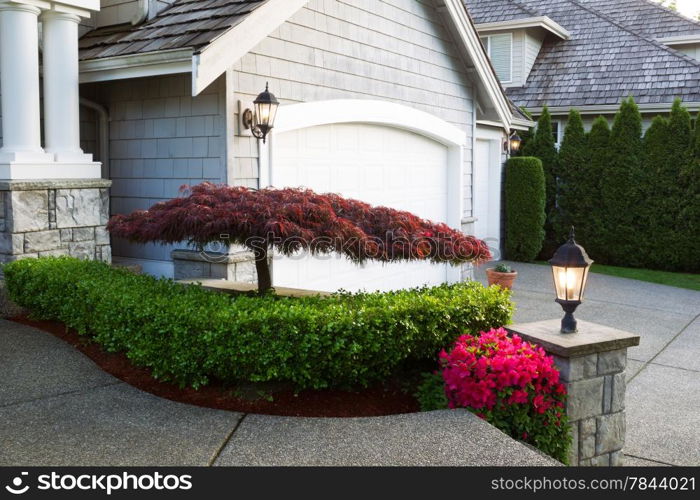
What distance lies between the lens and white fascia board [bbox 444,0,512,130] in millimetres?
10008

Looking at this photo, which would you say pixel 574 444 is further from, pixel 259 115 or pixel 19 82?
pixel 19 82

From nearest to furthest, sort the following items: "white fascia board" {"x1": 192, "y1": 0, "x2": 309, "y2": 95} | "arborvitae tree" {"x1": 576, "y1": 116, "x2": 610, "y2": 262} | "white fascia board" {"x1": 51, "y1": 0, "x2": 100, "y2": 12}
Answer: "white fascia board" {"x1": 192, "y1": 0, "x2": 309, "y2": 95}
"white fascia board" {"x1": 51, "y1": 0, "x2": 100, "y2": 12}
"arborvitae tree" {"x1": 576, "y1": 116, "x2": 610, "y2": 262}

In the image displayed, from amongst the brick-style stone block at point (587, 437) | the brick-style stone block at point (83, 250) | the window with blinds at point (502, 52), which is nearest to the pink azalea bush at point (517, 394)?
the brick-style stone block at point (587, 437)

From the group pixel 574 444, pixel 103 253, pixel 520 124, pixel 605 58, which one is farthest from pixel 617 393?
pixel 605 58

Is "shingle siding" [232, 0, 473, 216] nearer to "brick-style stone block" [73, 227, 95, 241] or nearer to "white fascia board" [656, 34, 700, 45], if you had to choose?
"brick-style stone block" [73, 227, 95, 241]

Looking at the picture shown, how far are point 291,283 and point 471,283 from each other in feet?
9.02

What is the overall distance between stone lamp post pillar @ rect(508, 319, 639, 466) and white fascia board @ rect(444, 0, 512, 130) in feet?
20.9

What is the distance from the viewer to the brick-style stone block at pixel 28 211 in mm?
6336

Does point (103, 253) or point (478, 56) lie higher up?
point (478, 56)

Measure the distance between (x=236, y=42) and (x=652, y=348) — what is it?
209 inches

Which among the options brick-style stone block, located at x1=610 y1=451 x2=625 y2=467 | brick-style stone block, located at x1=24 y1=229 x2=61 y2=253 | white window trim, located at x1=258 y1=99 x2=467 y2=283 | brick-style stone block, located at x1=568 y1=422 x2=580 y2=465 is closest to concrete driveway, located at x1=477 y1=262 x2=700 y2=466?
brick-style stone block, located at x1=610 y1=451 x2=625 y2=467

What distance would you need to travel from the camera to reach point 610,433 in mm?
4750

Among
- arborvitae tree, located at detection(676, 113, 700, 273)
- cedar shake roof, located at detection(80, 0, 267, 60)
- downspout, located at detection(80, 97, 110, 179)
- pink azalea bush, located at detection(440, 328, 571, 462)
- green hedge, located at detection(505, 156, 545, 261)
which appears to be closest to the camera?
pink azalea bush, located at detection(440, 328, 571, 462)

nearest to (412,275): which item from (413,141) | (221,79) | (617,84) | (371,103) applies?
(413,141)
